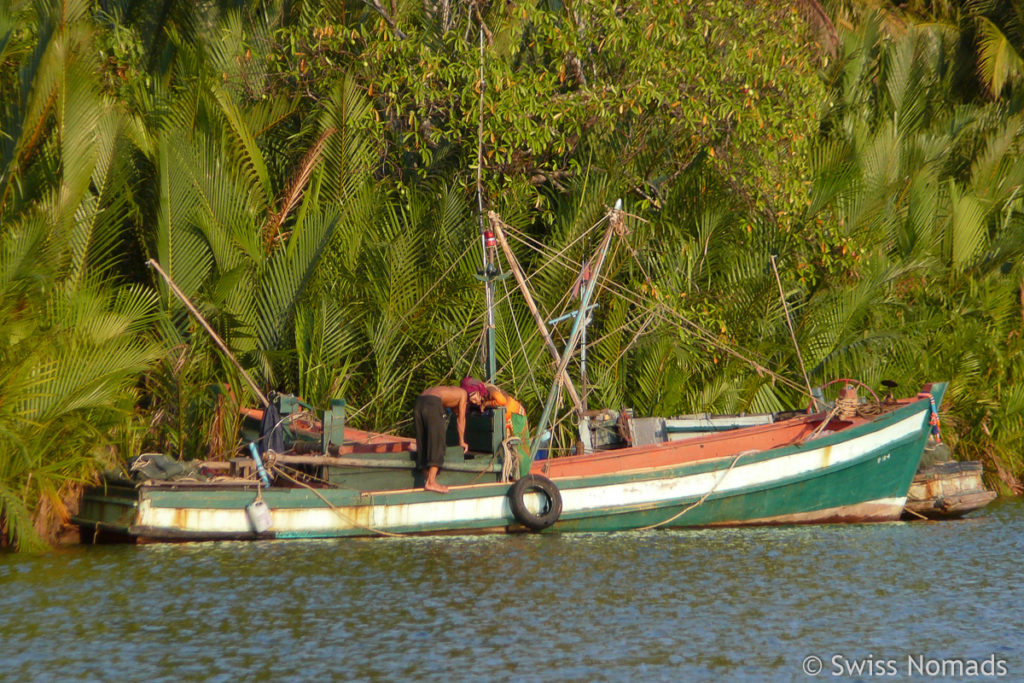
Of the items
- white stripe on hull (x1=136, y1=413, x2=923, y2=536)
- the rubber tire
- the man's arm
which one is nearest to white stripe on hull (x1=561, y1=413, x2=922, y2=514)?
white stripe on hull (x1=136, y1=413, x2=923, y2=536)

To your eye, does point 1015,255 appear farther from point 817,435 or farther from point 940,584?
point 940,584

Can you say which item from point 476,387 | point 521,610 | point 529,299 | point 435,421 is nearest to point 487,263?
point 529,299

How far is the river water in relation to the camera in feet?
32.1

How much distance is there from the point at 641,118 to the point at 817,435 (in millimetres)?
5795

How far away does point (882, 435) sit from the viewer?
55.1 feet

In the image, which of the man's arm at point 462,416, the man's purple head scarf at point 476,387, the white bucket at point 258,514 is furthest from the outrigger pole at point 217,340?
the man's purple head scarf at point 476,387

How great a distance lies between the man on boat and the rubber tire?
0.79 m

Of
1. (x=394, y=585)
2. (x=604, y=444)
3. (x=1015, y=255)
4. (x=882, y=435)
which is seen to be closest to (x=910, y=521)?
(x=882, y=435)

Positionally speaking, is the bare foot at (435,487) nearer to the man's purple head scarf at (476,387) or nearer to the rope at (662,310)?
the man's purple head scarf at (476,387)

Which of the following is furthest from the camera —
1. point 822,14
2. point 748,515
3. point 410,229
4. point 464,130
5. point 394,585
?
point 822,14

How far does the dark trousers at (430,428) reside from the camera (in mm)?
15156

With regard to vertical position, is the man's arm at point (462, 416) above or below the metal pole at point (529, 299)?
below

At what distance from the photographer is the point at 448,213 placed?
62.3 feet

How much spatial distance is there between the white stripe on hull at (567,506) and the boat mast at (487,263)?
1744mm
